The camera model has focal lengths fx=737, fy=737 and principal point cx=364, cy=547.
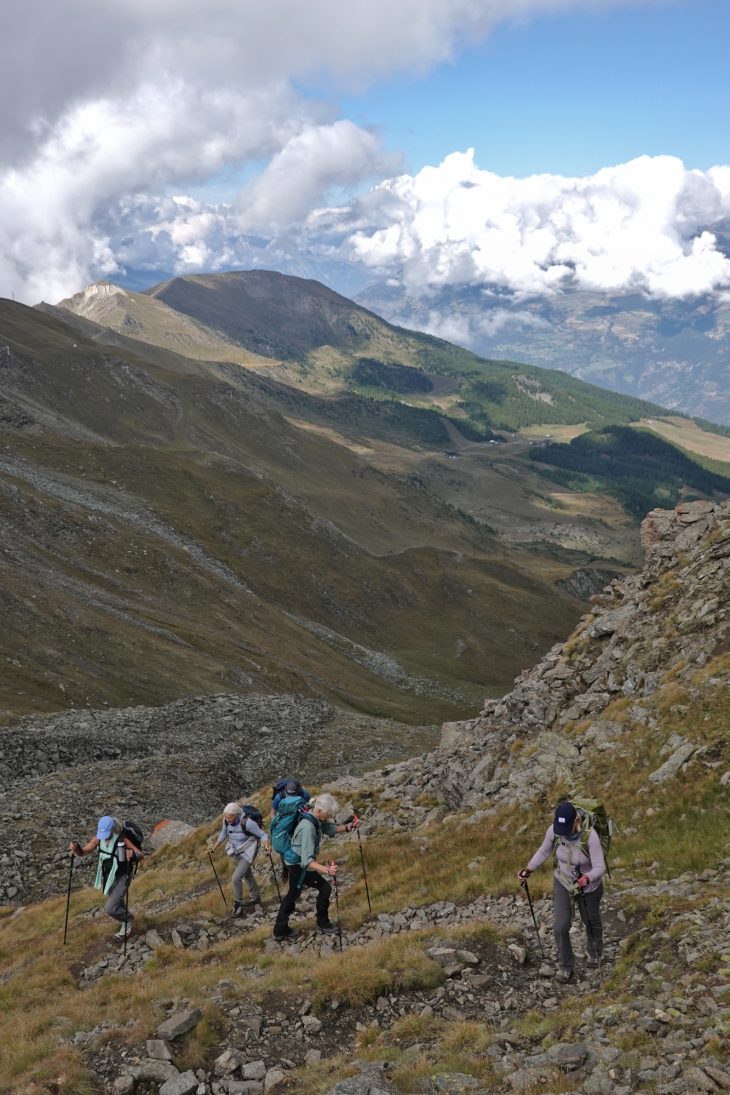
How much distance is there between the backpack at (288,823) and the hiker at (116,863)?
5.35 m

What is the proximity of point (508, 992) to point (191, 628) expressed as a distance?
251 feet

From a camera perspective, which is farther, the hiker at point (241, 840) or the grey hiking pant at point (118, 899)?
the hiker at point (241, 840)

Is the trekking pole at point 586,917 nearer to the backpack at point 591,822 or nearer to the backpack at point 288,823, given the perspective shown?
the backpack at point 591,822

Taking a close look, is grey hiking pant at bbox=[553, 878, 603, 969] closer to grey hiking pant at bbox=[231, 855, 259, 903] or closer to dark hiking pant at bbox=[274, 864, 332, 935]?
dark hiking pant at bbox=[274, 864, 332, 935]

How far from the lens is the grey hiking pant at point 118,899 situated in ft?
68.8

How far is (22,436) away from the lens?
130125 millimetres

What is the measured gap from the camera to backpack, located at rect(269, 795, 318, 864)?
18266 mm

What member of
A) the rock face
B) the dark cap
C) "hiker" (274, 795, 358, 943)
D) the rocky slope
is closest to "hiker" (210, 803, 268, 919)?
the rocky slope

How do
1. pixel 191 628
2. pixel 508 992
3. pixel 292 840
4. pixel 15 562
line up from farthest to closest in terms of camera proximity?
pixel 191 628, pixel 15 562, pixel 292 840, pixel 508 992

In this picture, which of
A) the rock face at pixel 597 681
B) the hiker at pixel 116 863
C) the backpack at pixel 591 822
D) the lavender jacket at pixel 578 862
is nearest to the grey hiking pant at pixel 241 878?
the hiker at pixel 116 863

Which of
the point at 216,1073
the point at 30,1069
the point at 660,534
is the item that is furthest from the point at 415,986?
the point at 660,534

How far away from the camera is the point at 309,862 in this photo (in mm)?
17891

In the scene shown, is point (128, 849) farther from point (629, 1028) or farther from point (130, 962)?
point (629, 1028)

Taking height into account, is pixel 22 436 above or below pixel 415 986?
above
